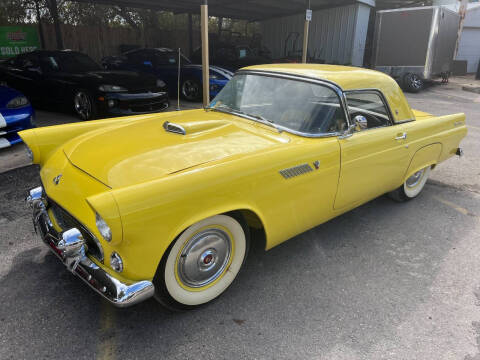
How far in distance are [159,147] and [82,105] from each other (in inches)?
207

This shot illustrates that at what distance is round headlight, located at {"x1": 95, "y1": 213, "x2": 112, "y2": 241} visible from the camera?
1.84 m

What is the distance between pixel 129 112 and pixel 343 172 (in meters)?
5.05

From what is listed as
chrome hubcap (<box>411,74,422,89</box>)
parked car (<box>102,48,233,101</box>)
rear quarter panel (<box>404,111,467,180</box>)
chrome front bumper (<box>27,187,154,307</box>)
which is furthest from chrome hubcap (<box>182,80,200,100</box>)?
chrome hubcap (<box>411,74,422,89</box>)

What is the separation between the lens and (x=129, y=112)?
6805mm

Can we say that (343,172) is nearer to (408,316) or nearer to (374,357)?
(408,316)

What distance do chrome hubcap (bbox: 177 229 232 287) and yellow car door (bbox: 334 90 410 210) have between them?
43.5 inches

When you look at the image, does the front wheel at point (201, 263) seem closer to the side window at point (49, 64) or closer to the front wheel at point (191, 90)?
the side window at point (49, 64)

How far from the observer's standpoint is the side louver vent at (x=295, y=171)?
2.50m

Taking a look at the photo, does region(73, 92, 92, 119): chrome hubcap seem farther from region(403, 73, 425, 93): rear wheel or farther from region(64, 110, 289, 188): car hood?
region(403, 73, 425, 93): rear wheel

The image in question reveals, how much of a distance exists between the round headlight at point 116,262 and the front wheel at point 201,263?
0.82 feet

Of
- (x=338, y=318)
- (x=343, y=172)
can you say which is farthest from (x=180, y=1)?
(x=338, y=318)

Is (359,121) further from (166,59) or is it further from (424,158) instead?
(166,59)

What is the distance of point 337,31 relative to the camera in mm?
16031

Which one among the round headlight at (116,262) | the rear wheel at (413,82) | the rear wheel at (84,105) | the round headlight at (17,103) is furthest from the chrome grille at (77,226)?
the rear wheel at (413,82)
